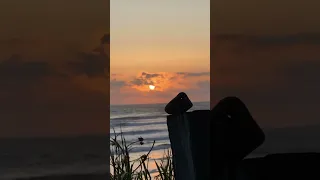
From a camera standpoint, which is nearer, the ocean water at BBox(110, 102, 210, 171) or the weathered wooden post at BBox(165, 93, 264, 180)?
the weathered wooden post at BBox(165, 93, 264, 180)

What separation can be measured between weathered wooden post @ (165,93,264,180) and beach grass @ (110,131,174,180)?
0.23 metres

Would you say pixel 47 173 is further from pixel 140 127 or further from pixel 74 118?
pixel 140 127

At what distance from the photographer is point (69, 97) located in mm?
2850

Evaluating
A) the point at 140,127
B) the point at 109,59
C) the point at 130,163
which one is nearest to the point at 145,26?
the point at 109,59

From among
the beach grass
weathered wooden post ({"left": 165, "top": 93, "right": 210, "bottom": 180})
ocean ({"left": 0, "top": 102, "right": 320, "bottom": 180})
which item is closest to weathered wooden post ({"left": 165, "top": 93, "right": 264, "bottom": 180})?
weathered wooden post ({"left": 165, "top": 93, "right": 210, "bottom": 180})

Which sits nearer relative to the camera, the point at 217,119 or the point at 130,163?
the point at 217,119

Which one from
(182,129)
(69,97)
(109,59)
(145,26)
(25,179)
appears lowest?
(25,179)

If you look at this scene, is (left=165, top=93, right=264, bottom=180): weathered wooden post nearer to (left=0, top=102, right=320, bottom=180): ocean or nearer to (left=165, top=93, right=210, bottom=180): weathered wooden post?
(left=165, top=93, right=210, bottom=180): weathered wooden post

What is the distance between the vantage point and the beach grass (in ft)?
9.37

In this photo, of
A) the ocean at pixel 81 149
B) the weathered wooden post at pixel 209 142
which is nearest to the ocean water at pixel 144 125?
the ocean at pixel 81 149

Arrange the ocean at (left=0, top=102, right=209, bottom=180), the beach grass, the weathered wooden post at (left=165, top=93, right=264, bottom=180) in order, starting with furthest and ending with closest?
the beach grass
the ocean at (left=0, top=102, right=209, bottom=180)
the weathered wooden post at (left=165, top=93, right=264, bottom=180)

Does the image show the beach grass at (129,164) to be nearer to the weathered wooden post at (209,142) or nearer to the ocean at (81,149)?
the ocean at (81,149)

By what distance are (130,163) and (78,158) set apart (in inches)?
11.1

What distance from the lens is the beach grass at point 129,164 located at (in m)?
2.86
